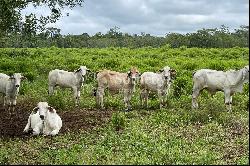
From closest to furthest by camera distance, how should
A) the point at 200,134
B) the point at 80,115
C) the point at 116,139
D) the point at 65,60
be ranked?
the point at 116,139, the point at 200,134, the point at 80,115, the point at 65,60

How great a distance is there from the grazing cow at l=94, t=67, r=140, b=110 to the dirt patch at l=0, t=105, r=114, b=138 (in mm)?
868

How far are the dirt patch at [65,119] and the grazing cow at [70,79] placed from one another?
1801 millimetres

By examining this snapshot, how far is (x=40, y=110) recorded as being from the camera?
38.7ft

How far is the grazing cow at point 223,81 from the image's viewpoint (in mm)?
14789

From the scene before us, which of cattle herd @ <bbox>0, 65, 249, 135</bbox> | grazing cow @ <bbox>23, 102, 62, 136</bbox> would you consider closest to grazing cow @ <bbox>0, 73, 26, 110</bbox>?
cattle herd @ <bbox>0, 65, 249, 135</bbox>

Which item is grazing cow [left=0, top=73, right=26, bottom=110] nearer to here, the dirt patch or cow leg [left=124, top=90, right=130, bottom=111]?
the dirt patch

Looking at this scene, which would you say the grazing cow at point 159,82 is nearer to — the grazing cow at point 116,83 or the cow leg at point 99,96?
the grazing cow at point 116,83

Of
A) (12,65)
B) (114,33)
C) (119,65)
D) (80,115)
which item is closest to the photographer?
(80,115)

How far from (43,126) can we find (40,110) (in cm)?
41

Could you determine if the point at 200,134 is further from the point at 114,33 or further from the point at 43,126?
the point at 114,33

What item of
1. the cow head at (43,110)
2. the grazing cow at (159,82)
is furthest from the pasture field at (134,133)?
the cow head at (43,110)

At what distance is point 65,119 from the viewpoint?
1344 cm

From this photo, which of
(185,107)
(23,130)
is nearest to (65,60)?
(185,107)

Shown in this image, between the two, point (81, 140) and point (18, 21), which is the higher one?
point (18, 21)
